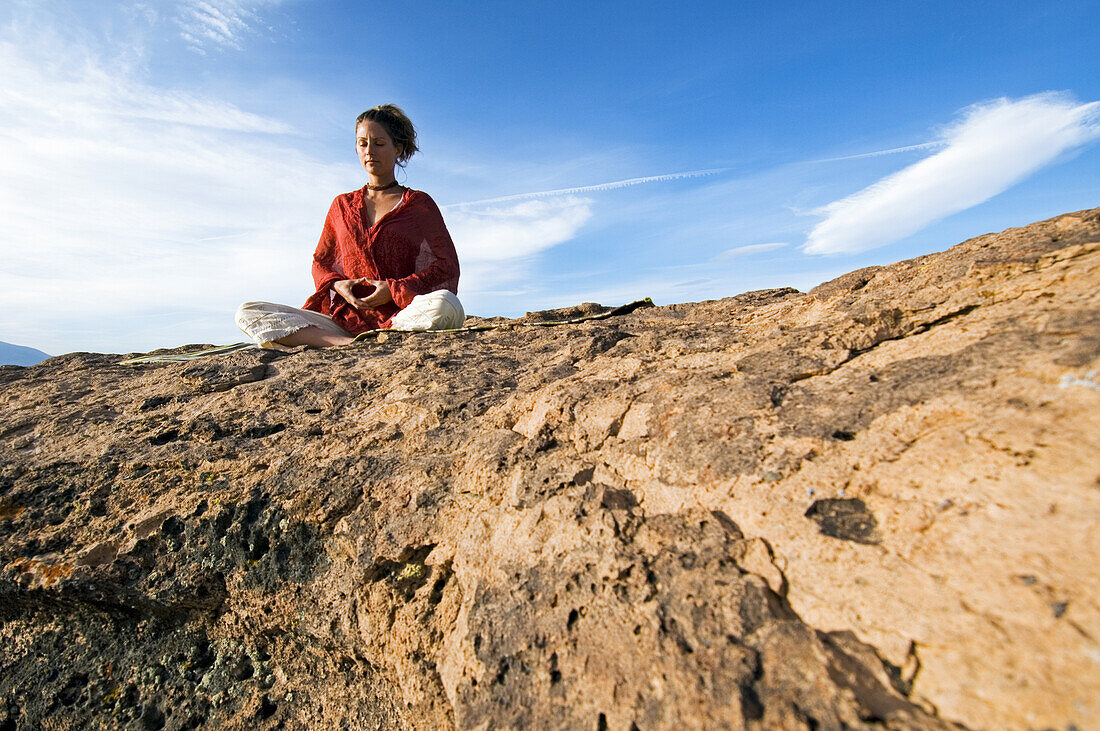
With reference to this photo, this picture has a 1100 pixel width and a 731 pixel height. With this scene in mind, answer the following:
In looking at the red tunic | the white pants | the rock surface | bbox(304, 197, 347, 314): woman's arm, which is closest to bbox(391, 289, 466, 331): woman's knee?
the white pants

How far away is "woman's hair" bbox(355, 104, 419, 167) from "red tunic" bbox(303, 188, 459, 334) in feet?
1.47

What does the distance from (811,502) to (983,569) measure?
0.32 metres

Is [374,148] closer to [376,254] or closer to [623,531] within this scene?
[376,254]

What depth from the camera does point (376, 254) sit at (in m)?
4.00

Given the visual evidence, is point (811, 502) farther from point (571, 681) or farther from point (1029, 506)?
point (571, 681)

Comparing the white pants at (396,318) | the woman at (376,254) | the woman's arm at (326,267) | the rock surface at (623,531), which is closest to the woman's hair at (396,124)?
the woman at (376,254)

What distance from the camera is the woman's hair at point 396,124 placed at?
4.07m

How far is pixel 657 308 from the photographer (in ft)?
10.6

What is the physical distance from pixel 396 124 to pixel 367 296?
127 cm

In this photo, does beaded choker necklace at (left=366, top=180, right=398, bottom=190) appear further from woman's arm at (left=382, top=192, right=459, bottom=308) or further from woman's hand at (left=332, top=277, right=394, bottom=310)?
woman's hand at (left=332, top=277, right=394, bottom=310)

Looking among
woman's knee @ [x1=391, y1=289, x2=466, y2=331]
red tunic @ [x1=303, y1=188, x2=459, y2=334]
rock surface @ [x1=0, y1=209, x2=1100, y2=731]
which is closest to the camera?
rock surface @ [x1=0, y1=209, x2=1100, y2=731]

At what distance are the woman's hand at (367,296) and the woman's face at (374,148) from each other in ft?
2.62

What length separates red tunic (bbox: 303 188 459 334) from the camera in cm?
397

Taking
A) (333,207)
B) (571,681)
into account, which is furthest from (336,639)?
(333,207)
